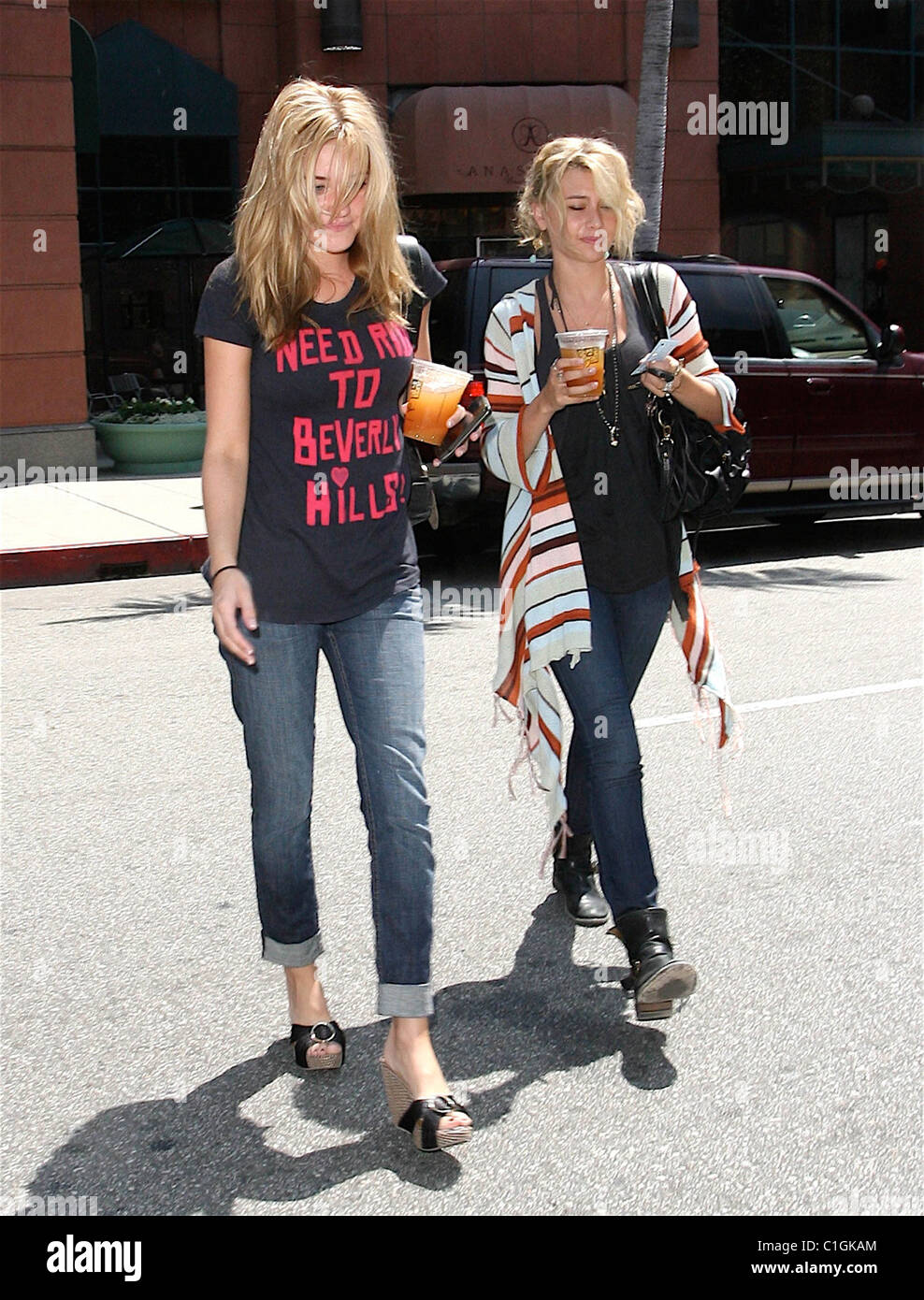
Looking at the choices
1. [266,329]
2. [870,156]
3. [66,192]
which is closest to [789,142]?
[870,156]

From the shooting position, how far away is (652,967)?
11.8 feet

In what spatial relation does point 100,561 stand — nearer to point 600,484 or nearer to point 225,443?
point 600,484

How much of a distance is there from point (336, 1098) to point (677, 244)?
1865 cm

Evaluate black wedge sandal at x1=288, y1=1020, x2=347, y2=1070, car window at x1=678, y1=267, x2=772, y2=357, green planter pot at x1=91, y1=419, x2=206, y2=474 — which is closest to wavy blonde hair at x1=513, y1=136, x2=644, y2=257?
black wedge sandal at x1=288, y1=1020, x2=347, y2=1070

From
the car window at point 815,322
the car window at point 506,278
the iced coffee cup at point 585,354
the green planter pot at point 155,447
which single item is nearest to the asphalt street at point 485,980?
the iced coffee cup at point 585,354

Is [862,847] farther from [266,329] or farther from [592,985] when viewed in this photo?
[266,329]

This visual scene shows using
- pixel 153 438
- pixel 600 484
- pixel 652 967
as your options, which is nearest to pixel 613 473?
pixel 600 484

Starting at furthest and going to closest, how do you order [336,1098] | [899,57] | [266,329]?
1. [899,57]
2. [336,1098]
3. [266,329]

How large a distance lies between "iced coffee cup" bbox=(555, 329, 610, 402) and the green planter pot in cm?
1337

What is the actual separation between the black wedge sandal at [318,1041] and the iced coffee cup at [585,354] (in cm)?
148

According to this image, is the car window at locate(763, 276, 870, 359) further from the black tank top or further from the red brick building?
the red brick building

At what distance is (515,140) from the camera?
19.1m

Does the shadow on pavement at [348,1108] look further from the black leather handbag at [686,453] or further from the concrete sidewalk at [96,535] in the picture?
the concrete sidewalk at [96,535]

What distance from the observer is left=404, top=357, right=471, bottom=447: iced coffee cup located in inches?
134
